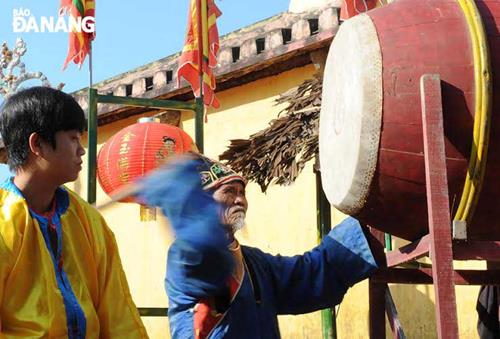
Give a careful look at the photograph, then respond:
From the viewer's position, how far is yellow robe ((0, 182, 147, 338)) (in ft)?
7.68

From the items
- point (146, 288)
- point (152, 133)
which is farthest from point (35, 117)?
point (146, 288)

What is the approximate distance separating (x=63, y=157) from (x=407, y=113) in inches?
44.9

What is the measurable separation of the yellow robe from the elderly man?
0.68 feet

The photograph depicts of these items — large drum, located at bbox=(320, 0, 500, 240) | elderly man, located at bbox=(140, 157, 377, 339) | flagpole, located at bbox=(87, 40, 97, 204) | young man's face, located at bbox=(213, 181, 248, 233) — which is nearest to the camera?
elderly man, located at bbox=(140, 157, 377, 339)

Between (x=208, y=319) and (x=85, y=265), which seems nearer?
(x=85, y=265)

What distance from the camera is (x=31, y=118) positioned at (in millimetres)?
2445

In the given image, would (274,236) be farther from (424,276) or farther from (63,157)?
(63,157)

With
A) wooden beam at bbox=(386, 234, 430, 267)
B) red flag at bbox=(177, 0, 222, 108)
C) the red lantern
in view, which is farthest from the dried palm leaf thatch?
wooden beam at bbox=(386, 234, 430, 267)

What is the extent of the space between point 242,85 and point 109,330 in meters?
5.82

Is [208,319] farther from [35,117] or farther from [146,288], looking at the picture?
[146,288]

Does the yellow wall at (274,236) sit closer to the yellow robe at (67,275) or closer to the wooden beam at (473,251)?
the wooden beam at (473,251)

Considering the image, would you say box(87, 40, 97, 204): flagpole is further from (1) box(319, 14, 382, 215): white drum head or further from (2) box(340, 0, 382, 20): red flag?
(1) box(319, 14, 382, 215): white drum head

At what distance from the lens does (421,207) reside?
3.03 m

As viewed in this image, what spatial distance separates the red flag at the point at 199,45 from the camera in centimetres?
684
